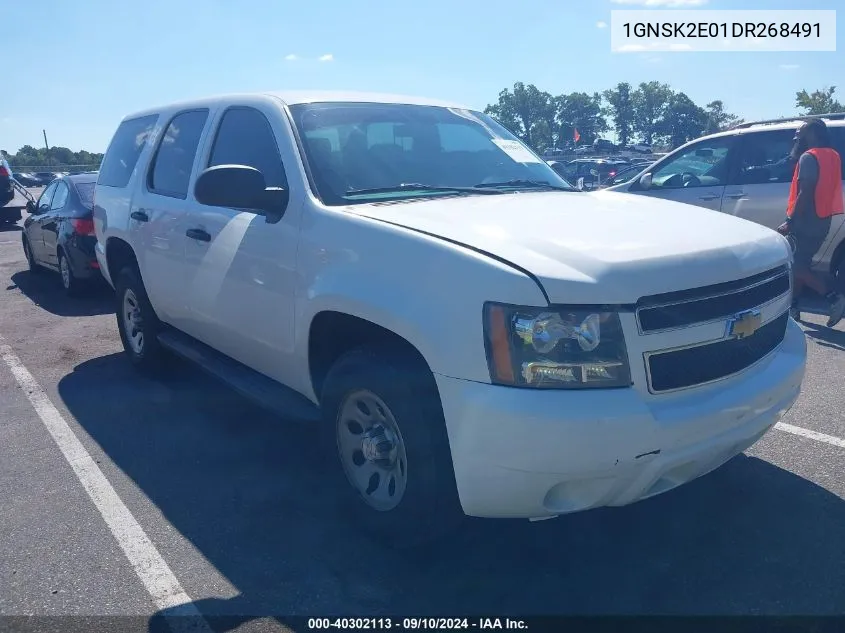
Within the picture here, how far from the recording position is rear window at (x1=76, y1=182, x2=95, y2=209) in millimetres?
9195

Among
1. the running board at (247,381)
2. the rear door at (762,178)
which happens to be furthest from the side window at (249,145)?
the rear door at (762,178)

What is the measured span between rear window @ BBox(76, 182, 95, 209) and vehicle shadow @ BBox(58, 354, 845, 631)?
5.72 metres

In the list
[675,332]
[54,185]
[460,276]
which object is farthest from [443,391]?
[54,185]

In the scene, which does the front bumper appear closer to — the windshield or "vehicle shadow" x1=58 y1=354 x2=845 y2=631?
"vehicle shadow" x1=58 y1=354 x2=845 y2=631

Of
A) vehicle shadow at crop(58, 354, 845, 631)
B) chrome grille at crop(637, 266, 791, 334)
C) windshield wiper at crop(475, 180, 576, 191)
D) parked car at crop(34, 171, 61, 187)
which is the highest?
parked car at crop(34, 171, 61, 187)

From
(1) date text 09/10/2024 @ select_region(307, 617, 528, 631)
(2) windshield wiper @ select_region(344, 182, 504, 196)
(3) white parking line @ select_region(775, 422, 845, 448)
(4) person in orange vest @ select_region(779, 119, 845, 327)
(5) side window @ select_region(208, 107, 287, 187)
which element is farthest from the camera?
(4) person in orange vest @ select_region(779, 119, 845, 327)

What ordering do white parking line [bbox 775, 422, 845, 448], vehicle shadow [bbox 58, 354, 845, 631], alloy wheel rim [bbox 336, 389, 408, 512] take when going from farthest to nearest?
white parking line [bbox 775, 422, 845, 448], alloy wheel rim [bbox 336, 389, 408, 512], vehicle shadow [bbox 58, 354, 845, 631]

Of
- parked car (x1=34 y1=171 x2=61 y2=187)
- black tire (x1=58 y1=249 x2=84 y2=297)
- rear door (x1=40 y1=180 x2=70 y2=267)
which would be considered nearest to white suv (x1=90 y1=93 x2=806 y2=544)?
black tire (x1=58 y1=249 x2=84 y2=297)

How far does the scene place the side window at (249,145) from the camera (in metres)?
3.90

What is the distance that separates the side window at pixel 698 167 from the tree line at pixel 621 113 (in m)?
49.1

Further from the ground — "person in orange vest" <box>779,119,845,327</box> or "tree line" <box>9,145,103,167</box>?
"tree line" <box>9,145,103,167</box>

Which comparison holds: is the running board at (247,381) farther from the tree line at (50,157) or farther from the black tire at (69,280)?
the tree line at (50,157)

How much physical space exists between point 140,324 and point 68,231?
413 cm

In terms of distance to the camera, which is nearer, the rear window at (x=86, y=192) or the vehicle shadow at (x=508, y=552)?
the vehicle shadow at (x=508, y=552)
